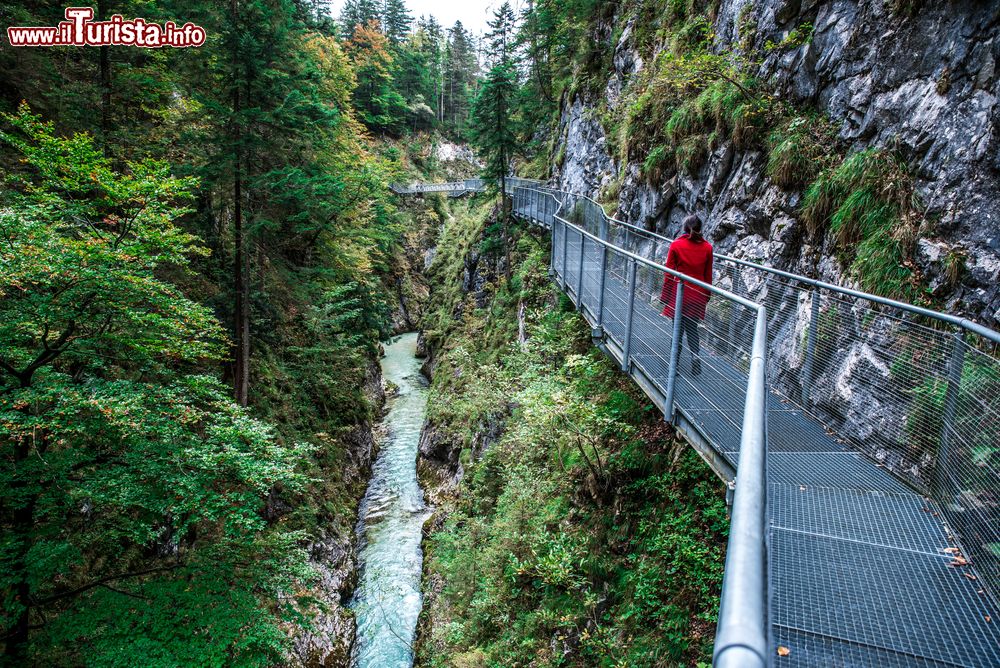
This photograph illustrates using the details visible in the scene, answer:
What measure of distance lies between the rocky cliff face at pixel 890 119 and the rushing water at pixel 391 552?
10940 mm

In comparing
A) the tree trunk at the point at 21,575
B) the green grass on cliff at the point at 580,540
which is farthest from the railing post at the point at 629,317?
the tree trunk at the point at 21,575

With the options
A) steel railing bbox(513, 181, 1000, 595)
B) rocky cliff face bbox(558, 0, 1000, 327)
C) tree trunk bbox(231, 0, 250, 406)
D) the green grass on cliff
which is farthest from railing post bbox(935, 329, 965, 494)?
tree trunk bbox(231, 0, 250, 406)

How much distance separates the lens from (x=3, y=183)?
724cm

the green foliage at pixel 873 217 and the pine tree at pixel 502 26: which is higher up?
the pine tree at pixel 502 26

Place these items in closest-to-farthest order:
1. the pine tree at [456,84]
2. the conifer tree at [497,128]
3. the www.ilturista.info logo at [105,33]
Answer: the www.ilturista.info logo at [105,33] < the conifer tree at [497,128] < the pine tree at [456,84]

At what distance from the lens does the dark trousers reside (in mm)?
4555

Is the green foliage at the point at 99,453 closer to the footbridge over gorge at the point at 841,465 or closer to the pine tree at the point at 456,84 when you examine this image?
the footbridge over gorge at the point at 841,465

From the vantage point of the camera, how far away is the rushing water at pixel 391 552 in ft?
34.7

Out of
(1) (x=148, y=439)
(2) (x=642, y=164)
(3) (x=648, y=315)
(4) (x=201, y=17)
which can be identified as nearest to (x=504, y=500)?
(3) (x=648, y=315)

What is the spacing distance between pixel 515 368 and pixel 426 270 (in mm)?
28754

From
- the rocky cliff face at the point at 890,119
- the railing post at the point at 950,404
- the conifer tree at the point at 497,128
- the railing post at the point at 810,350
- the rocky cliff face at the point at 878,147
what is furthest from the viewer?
the conifer tree at the point at 497,128

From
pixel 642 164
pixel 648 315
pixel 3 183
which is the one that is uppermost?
pixel 642 164

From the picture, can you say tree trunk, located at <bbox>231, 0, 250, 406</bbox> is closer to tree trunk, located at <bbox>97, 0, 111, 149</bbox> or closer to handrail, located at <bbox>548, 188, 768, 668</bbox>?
tree trunk, located at <bbox>97, 0, 111, 149</bbox>

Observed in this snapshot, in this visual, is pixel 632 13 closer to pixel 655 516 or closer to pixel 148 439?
pixel 655 516
